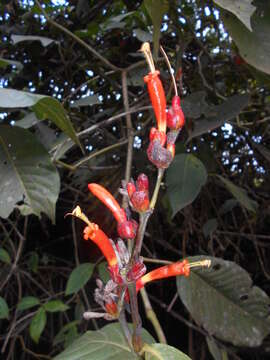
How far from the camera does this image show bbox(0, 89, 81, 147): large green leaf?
0.70 metres

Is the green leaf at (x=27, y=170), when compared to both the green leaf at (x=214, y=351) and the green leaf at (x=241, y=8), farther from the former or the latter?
the green leaf at (x=214, y=351)

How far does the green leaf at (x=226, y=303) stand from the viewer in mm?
945

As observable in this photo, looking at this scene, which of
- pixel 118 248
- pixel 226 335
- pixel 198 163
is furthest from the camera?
pixel 198 163

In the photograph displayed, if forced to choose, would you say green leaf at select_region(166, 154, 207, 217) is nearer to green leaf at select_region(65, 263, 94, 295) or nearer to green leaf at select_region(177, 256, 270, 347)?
green leaf at select_region(177, 256, 270, 347)

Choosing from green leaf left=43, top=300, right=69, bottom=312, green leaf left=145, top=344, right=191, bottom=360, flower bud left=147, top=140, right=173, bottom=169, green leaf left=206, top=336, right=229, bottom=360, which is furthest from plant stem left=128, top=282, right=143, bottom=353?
green leaf left=43, top=300, right=69, bottom=312

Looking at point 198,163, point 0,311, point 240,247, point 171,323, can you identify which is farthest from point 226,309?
point 240,247

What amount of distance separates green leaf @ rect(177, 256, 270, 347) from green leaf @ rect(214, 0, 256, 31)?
1.57ft

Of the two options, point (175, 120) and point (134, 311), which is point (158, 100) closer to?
point (175, 120)

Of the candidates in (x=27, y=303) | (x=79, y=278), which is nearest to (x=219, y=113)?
(x=79, y=278)

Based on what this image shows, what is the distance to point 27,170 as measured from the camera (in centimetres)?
96

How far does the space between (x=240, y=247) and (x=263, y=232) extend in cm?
12

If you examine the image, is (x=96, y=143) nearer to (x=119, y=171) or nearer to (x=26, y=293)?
(x=119, y=171)

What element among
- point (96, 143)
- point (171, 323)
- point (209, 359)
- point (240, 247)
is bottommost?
point (209, 359)

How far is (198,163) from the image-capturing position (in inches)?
44.3
